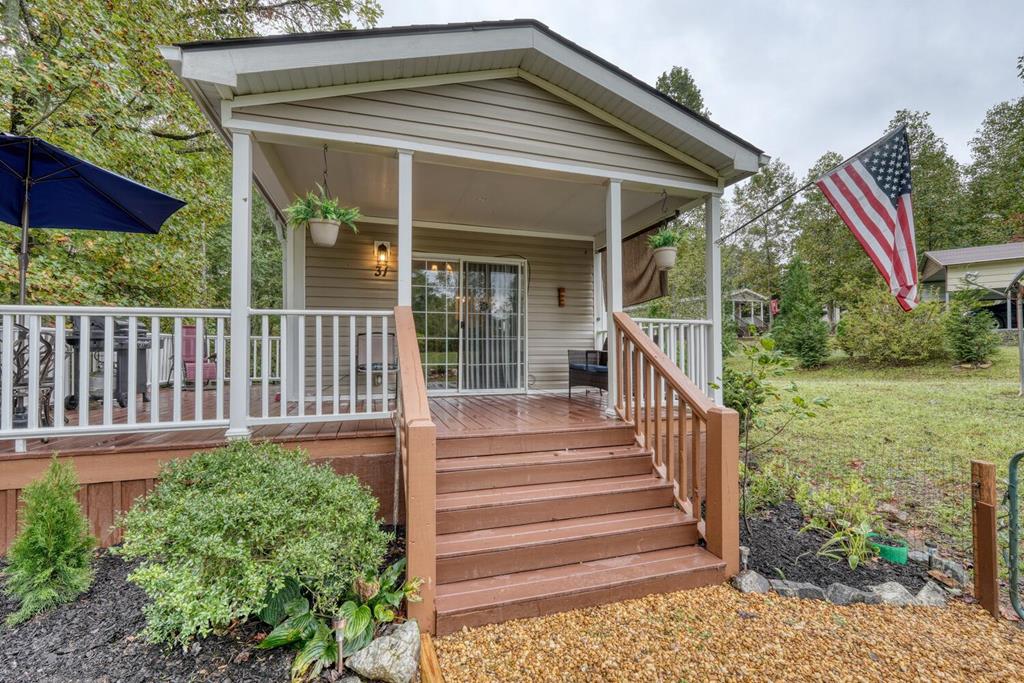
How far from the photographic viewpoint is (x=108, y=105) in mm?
6590

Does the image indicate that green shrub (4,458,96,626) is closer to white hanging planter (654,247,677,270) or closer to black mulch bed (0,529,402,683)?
black mulch bed (0,529,402,683)

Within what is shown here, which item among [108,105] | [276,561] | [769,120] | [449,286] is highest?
[769,120]

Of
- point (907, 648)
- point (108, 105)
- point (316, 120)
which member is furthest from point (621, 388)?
point (108, 105)

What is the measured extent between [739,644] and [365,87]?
4370 mm

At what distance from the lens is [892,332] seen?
40.1 feet

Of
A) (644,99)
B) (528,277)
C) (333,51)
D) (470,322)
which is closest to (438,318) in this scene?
(470,322)

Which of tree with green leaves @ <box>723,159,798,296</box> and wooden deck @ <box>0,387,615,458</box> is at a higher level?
tree with green leaves @ <box>723,159,798,296</box>

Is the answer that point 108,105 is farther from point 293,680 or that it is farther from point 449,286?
point 293,680

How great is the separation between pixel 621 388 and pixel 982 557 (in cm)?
236

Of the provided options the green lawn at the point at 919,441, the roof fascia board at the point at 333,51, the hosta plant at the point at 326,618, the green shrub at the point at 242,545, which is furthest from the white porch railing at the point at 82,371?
the green lawn at the point at 919,441

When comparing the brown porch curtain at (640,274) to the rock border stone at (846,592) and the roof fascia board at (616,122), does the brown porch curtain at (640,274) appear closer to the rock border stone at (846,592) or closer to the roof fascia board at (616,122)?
the roof fascia board at (616,122)

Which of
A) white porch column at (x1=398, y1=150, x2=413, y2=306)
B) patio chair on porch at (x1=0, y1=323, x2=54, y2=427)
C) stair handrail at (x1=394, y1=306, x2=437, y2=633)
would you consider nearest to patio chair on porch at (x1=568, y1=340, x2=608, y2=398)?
white porch column at (x1=398, y1=150, x2=413, y2=306)

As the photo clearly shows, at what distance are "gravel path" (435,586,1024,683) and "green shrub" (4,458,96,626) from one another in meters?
2.02

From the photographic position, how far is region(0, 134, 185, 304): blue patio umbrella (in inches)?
116
